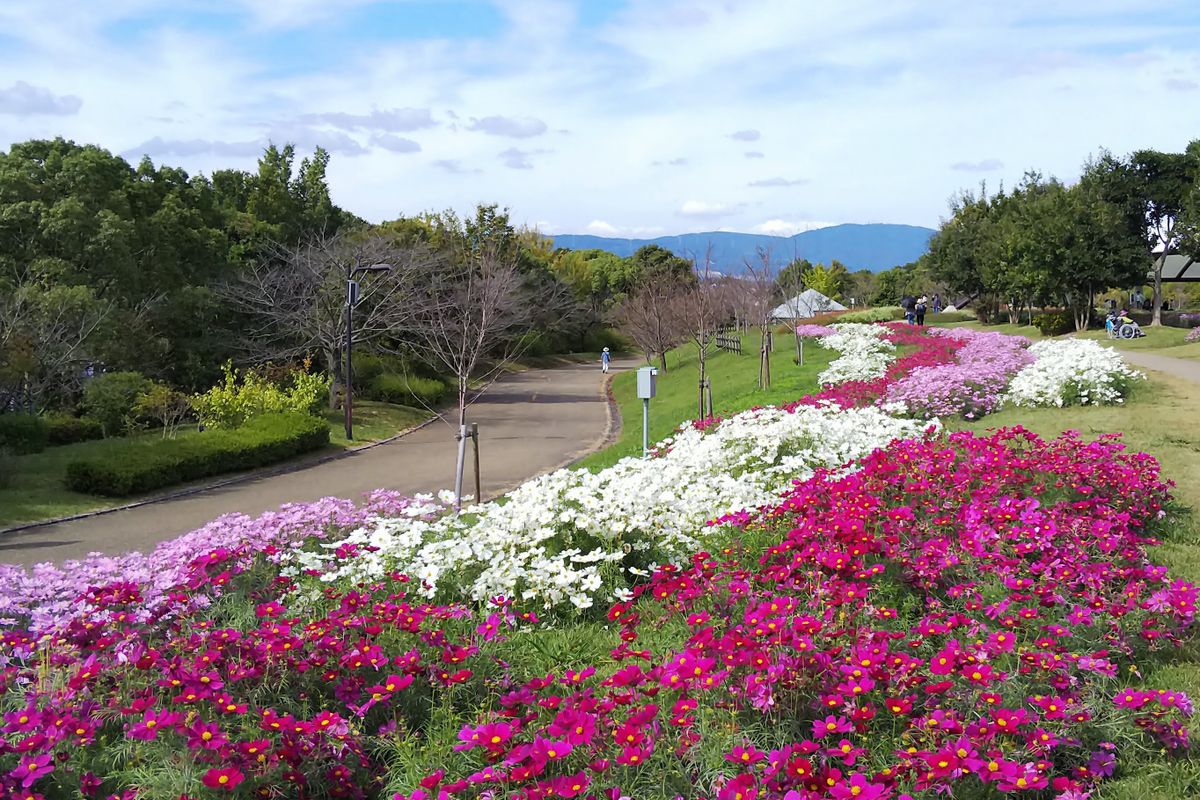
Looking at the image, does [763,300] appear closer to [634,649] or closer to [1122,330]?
[1122,330]

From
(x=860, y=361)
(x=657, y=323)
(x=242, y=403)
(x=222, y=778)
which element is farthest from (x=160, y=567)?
(x=657, y=323)

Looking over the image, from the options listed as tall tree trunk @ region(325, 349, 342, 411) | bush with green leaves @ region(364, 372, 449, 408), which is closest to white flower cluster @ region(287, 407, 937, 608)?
tall tree trunk @ region(325, 349, 342, 411)

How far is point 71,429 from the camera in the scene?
1672 centimetres

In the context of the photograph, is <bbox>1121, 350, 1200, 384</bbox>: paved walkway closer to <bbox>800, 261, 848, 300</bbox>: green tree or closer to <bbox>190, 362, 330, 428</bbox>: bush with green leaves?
<bbox>190, 362, 330, 428</bbox>: bush with green leaves

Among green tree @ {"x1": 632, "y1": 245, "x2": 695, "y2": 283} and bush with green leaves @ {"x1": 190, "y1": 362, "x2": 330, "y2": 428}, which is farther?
green tree @ {"x1": 632, "y1": 245, "x2": 695, "y2": 283}

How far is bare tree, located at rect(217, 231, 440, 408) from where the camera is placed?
22297 mm

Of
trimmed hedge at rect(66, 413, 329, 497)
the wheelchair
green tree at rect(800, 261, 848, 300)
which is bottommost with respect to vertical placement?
trimmed hedge at rect(66, 413, 329, 497)

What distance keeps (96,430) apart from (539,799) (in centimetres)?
1772

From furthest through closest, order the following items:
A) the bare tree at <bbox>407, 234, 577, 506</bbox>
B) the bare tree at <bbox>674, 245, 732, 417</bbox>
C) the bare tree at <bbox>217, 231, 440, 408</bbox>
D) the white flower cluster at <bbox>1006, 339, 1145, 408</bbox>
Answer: the bare tree at <bbox>674, 245, 732, 417</bbox>
the bare tree at <bbox>217, 231, 440, 408</bbox>
the bare tree at <bbox>407, 234, 577, 506</bbox>
the white flower cluster at <bbox>1006, 339, 1145, 408</bbox>

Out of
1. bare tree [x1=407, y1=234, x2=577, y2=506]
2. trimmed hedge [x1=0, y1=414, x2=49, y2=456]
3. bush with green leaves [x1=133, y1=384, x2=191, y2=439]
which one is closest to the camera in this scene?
trimmed hedge [x1=0, y1=414, x2=49, y2=456]

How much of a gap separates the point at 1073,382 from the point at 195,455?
42.0 ft

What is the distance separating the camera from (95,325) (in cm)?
1722

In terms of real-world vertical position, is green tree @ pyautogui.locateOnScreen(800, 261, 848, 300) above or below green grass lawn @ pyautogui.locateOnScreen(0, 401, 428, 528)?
above

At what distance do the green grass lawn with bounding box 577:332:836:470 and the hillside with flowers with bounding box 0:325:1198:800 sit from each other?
6.97 metres
